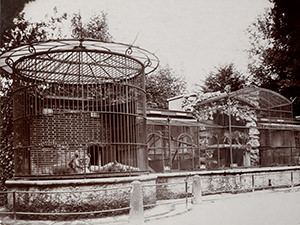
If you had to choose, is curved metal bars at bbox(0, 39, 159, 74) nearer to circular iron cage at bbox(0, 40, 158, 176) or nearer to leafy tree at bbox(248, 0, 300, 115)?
circular iron cage at bbox(0, 40, 158, 176)

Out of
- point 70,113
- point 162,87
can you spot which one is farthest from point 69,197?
point 162,87

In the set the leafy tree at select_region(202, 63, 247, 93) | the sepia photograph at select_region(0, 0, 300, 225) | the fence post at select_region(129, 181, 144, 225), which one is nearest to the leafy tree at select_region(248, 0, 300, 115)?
the sepia photograph at select_region(0, 0, 300, 225)

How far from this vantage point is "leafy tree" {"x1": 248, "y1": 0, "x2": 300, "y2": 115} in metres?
9.62

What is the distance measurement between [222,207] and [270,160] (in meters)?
7.06

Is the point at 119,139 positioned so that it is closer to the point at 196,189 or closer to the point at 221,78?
the point at 196,189

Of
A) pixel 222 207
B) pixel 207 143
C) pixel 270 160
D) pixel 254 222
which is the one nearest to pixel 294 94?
pixel 270 160

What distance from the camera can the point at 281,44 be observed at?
42.0ft

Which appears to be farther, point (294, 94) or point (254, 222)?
point (294, 94)

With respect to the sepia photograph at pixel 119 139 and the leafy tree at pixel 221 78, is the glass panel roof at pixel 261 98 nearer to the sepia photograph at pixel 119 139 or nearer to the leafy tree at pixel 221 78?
the sepia photograph at pixel 119 139

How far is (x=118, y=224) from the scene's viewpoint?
7996 mm

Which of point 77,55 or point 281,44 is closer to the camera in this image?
point 77,55

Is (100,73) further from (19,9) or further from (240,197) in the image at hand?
(240,197)

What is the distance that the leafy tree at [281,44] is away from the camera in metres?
9.62

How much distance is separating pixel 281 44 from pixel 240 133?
548cm
